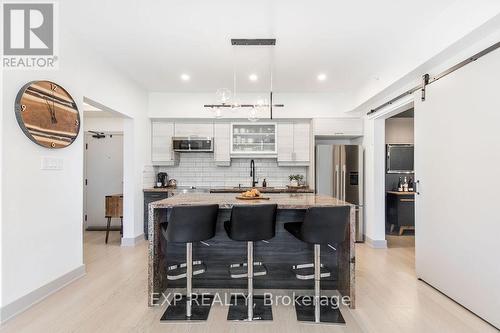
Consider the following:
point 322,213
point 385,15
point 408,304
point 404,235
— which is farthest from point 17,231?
point 404,235

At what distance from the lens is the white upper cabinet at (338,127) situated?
5402 millimetres

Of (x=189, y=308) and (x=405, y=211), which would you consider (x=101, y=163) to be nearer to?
(x=189, y=308)

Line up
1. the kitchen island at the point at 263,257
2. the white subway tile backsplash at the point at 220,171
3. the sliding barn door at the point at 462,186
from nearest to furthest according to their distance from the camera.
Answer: the sliding barn door at the point at 462,186
the kitchen island at the point at 263,257
the white subway tile backsplash at the point at 220,171

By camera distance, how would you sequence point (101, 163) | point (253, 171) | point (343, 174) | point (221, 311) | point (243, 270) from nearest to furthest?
point (221, 311), point (243, 270), point (343, 174), point (253, 171), point (101, 163)

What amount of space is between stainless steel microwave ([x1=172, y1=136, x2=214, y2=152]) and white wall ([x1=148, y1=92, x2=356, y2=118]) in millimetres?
465

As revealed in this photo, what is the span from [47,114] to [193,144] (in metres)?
2.89

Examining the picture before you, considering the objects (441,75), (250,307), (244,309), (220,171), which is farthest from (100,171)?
(441,75)

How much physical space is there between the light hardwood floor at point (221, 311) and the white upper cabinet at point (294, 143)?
8.24 feet

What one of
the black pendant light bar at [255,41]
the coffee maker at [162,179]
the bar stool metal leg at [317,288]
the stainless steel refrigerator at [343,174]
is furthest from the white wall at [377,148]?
the coffee maker at [162,179]

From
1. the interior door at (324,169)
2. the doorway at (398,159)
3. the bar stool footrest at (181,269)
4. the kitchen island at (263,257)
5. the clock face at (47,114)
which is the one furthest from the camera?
the doorway at (398,159)

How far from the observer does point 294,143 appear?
18.5 ft

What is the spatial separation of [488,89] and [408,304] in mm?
2062

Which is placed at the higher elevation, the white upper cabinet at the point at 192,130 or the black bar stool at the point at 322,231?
the white upper cabinet at the point at 192,130

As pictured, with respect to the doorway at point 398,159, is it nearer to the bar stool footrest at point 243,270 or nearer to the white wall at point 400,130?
the white wall at point 400,130
